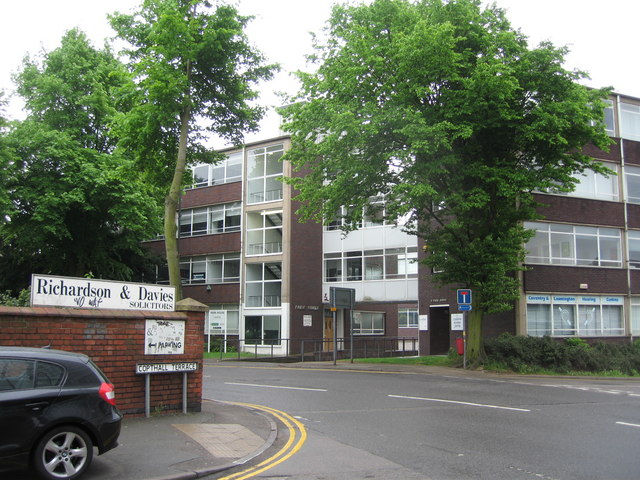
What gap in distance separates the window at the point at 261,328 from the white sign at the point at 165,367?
2375 cm

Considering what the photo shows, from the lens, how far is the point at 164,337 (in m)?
10.4

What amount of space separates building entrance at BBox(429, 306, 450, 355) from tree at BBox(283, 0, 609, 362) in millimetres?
8650

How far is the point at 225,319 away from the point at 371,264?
9.70m

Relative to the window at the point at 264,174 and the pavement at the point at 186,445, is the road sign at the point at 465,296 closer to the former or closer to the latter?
the pavement at the point at 186,445

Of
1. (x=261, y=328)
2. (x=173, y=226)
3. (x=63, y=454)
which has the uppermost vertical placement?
(x=173, y=226)

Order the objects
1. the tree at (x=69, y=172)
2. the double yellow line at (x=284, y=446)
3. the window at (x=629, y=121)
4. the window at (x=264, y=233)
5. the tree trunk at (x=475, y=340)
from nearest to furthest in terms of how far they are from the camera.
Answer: the double yellow line at (x=284, y=446)
the tree trunk at (x=475, y=340)
the tree at (x=69, y=172)
the window at (x=629, y=121)
the window at (x=264, y=233)

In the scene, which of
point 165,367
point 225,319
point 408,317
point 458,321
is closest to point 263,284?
point 225,319

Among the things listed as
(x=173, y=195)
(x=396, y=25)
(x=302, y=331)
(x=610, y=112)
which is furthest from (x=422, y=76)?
(x=302, y=331)

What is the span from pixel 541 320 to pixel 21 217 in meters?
24.8

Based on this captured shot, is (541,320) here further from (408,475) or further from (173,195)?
(408,475)

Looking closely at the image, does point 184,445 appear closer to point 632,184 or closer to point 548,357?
point 548,357

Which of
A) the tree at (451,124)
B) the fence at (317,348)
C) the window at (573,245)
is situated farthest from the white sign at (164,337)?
the fence at (317,348)

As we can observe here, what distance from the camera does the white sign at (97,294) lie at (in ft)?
29.5

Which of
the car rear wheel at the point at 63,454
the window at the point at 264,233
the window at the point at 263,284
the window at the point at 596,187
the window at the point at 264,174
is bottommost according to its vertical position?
the car rear wheel at the point at 63,454
